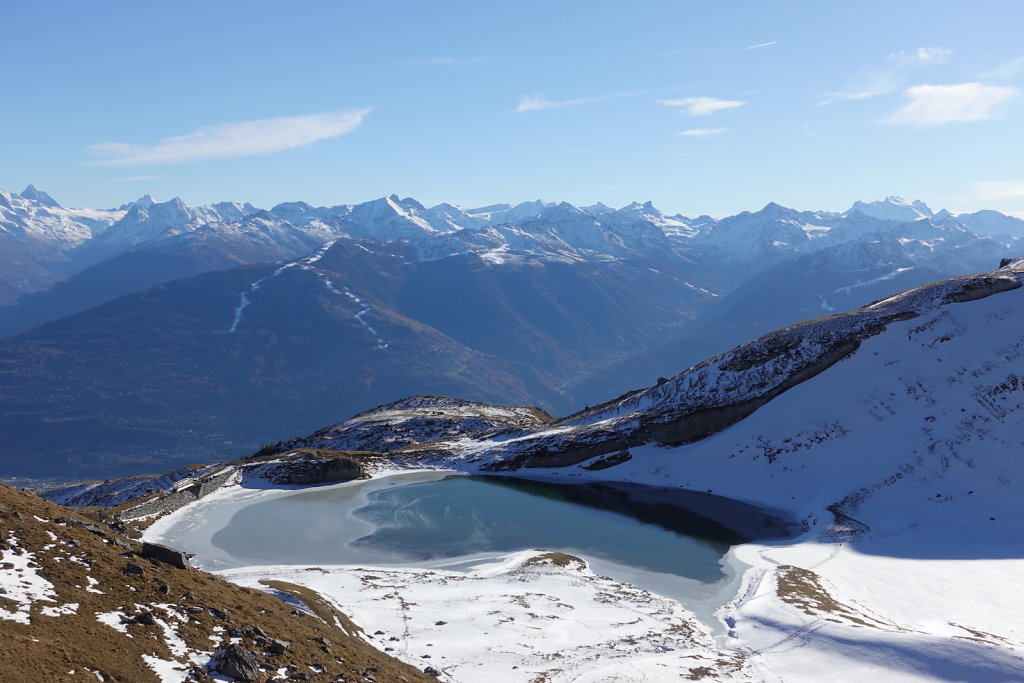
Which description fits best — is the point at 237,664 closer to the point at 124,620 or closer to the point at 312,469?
the point at 124,620

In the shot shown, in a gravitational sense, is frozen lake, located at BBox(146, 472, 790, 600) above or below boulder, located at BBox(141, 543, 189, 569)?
below

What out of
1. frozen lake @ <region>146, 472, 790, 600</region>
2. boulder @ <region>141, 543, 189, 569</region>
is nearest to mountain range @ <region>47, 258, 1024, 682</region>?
frozen lake @ <region>146, 472, 790, 600</region>


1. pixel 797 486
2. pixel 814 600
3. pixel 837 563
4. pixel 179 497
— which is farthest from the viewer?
pixel 797 486

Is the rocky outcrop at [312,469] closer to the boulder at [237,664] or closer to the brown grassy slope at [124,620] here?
the brown grassy slope at [124,620]

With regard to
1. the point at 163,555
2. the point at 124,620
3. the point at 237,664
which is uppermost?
the point at 163,555

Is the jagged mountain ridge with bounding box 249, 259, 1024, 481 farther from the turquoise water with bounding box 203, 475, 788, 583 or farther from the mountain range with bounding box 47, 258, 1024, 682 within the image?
the turquoise water with bounding box 203, 475, 788, 583

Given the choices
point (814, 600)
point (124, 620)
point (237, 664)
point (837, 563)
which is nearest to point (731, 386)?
point (837, 563)
